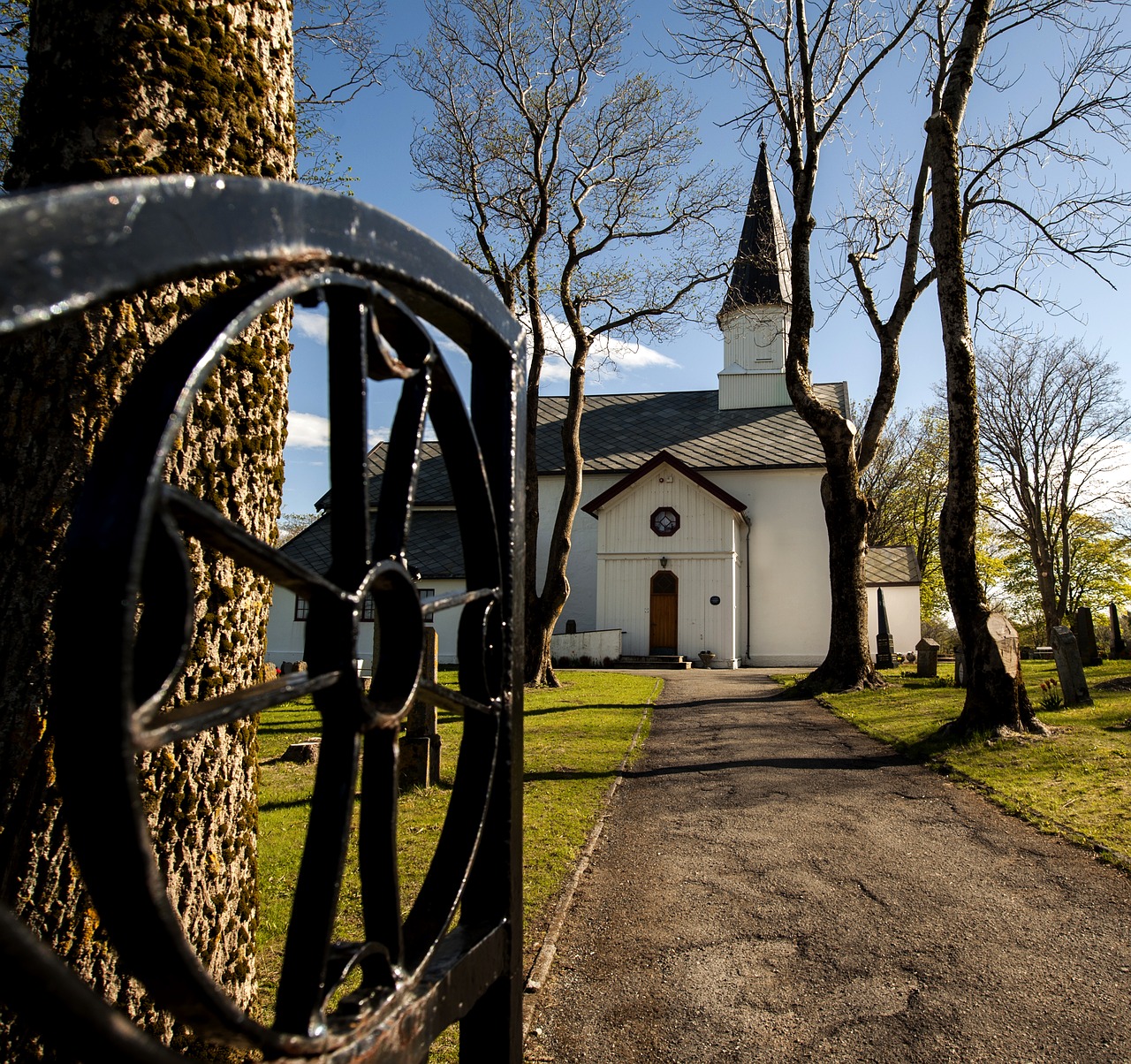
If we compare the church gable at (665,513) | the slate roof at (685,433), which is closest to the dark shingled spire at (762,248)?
the slate roof at (685,433)

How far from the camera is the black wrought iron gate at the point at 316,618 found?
78cm

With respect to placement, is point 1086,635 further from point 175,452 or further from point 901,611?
point 175,452

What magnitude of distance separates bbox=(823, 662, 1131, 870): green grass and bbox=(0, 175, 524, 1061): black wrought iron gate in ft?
17.9

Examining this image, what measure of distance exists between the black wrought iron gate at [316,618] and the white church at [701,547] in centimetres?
2708

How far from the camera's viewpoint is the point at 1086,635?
1970 centimetres

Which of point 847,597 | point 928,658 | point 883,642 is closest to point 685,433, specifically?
point 883,642

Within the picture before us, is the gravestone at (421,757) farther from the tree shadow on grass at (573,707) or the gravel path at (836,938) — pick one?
the tree shadow on grass at (573,707)

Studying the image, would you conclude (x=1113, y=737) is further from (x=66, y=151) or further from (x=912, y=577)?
(x=912, y=577)

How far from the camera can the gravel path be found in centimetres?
338

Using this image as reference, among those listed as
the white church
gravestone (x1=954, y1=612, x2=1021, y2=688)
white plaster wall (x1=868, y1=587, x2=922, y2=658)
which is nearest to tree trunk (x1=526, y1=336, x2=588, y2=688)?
gravestone (x1=954, y1=612, x2=1021, y2=688)

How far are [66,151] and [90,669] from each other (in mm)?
2117

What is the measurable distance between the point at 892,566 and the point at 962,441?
24847 mm

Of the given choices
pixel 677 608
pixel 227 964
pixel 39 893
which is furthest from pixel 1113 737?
pixel 677 608

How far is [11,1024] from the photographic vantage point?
6.52ft
